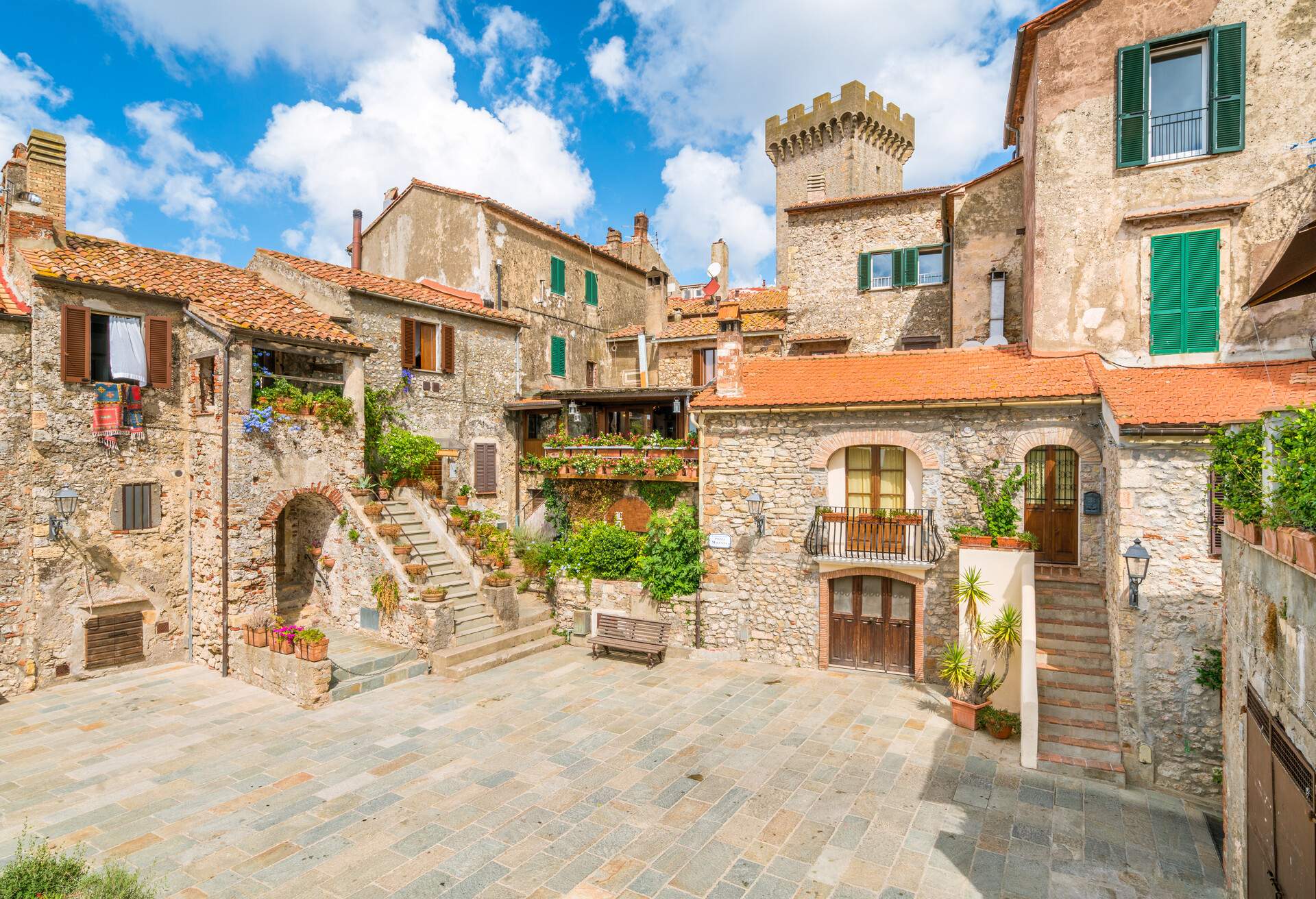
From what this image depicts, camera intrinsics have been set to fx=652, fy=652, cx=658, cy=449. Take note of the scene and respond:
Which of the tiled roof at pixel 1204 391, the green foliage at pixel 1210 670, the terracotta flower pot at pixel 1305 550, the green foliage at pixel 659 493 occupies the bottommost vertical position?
the green foliage at pixel 1210 670

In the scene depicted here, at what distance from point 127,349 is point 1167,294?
1974 cm

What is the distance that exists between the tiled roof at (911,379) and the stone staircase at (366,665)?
803 cm

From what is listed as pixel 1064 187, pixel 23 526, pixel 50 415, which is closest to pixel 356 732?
pixel 23 526

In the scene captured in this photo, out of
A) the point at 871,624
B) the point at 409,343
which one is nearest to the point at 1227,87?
the point at 871,624

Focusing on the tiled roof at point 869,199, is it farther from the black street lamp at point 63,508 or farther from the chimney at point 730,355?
the black street lamp at point 63,508

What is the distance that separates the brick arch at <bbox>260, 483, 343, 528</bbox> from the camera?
1338 centimetres

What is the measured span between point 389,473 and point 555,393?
17.3 ft

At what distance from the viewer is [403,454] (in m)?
16.7

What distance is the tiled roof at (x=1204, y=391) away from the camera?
31.0 ft

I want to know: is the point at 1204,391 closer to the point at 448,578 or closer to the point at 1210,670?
the point at 1210,670

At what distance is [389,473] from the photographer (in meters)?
16.6

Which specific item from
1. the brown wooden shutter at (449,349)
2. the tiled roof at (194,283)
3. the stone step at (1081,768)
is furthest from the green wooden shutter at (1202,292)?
the brown wooden shutter at (449,349)

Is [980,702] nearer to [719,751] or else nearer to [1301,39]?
[719,751]

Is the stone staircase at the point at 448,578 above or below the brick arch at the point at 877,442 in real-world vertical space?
below
